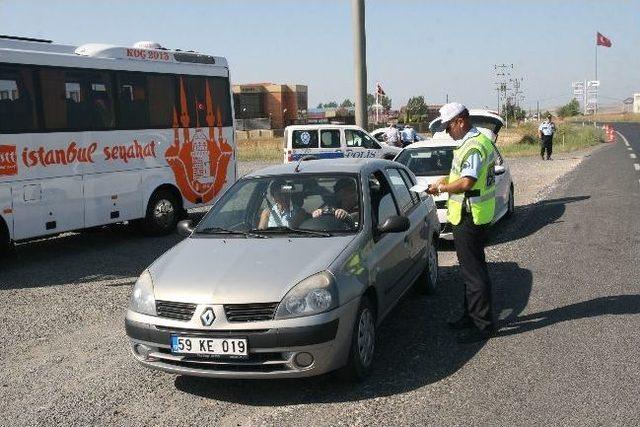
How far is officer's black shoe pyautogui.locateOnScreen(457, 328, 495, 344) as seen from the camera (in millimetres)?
5605

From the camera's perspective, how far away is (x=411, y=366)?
16.8 ft

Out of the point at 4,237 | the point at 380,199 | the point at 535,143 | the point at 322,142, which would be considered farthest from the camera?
the point at 535,143

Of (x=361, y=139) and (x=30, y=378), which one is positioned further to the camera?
(x=361, y=139)

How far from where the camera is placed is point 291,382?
16.1 feet

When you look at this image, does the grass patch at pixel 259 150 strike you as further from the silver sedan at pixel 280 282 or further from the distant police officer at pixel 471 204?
the distant police officer at pixel 471 204

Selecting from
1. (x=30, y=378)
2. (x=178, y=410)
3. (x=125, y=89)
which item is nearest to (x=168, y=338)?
(x=178, y=410)

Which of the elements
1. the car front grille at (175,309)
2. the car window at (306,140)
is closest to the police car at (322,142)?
the car window at (306,140)

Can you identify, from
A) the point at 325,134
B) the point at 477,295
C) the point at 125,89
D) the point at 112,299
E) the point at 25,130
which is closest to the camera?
the point at 477,295

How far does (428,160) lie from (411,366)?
646cm

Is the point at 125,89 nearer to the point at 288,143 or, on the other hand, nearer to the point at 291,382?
the point at 291,382

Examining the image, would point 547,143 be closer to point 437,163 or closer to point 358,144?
point 358,144

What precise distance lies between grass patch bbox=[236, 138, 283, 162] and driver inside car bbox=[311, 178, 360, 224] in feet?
97.0

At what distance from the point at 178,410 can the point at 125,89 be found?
8.12 meters

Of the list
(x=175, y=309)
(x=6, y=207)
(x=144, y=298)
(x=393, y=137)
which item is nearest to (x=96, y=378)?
(x=144, y=298)
